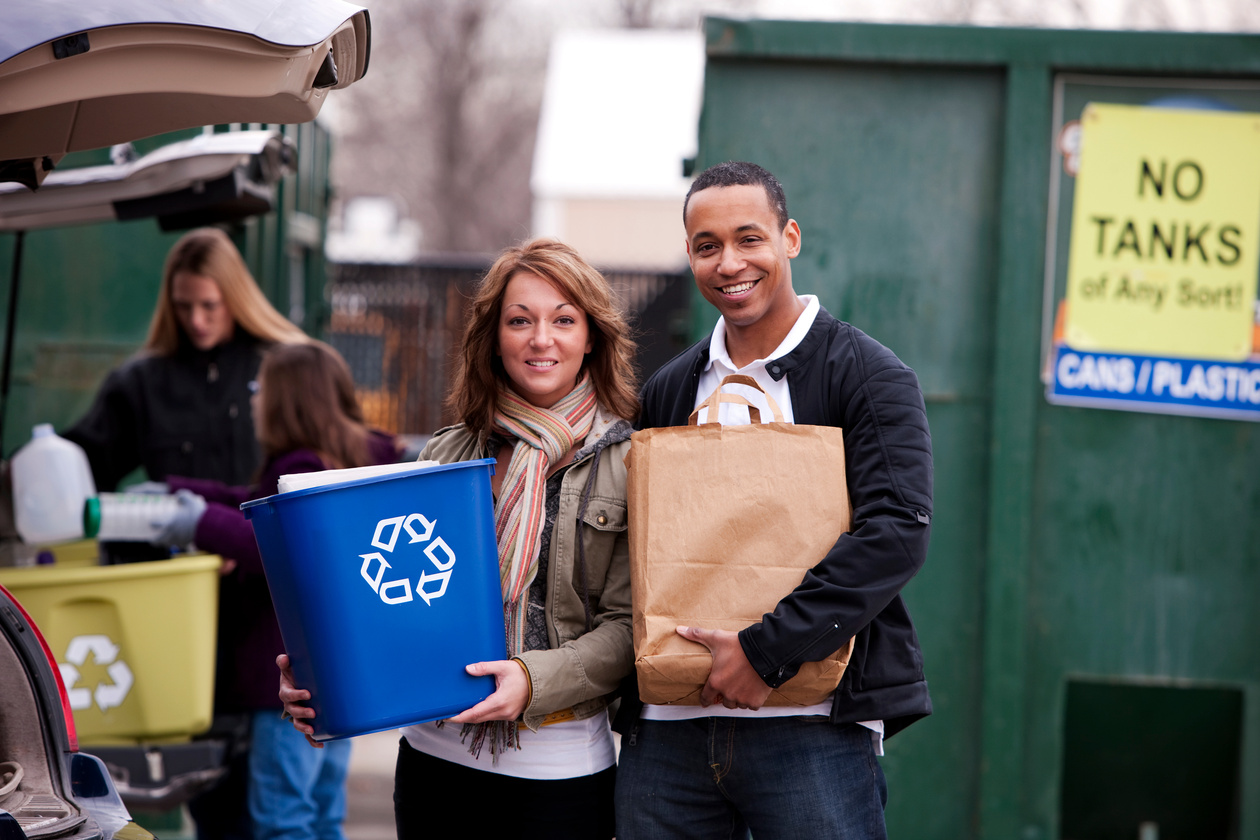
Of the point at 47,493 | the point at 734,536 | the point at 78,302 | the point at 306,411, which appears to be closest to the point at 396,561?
the point at 734,536

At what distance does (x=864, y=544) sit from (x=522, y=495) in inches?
27.1

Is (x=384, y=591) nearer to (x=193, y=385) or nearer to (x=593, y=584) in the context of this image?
(x=593, y=584)

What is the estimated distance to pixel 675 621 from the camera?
84.1 inches

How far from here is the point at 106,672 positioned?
3.30m

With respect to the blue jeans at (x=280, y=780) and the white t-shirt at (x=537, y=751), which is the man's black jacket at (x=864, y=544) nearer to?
the white t-shirt at (x=537, y=751)

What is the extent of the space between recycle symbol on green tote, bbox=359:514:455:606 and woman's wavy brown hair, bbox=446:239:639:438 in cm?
41

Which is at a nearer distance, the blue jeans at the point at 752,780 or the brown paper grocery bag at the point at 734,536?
the brown paper grocery bag at the point at 734,536

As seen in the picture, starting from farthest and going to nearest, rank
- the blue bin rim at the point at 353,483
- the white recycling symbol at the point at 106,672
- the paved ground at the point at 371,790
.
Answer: the paved ground at the point at 371,790
the white recycling symbol at the point at 106,672
the blue bin rim at the point at 353,483

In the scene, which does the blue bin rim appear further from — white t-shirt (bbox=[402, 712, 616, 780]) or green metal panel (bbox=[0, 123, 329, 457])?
green metal panel (bbox=[0, 123, 329, 457])

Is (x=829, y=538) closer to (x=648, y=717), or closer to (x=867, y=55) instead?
(x=648, y=717)

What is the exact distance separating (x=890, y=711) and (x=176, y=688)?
214 centimetres

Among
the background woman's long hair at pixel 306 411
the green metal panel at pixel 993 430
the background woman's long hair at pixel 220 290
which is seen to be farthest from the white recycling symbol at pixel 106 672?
the green metal panel at pixel 993 430

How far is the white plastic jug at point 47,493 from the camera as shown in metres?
3.53

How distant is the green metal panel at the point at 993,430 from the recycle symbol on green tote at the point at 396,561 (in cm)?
208
